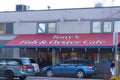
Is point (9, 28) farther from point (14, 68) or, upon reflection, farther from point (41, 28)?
point (14, 68)

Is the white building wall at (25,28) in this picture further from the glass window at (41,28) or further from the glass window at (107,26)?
the glass window at (107,26)

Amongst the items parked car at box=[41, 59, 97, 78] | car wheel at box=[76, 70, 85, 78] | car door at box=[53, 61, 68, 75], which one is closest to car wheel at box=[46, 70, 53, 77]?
parked car at box=[41, 59, 97, 78]

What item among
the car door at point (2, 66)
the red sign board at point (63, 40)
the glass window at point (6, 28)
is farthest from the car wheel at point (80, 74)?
the glass window at point (6, 28)

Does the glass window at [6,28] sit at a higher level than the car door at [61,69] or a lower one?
higher

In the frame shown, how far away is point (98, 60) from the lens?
40.9 m

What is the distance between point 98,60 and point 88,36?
2.55 meters

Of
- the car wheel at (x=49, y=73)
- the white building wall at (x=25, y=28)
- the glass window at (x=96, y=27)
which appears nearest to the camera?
the car wheel at (x=49, y=73)

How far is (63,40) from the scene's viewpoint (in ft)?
135

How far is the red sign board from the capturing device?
3934 cm

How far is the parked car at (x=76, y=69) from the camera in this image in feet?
119

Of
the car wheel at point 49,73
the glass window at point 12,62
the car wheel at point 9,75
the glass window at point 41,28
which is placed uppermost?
the glass window at point 41,28

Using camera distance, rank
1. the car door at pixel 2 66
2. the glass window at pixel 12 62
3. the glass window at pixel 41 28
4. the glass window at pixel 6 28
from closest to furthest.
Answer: the glass window at pixel 12 62, the car door at pixel 2 66, the glass window at pixel 41 28, the glass window at pixel 6 28

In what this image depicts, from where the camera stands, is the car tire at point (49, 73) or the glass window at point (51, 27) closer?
the car tire at point (49, 73)

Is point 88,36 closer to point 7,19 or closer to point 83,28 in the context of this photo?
point 83,28
